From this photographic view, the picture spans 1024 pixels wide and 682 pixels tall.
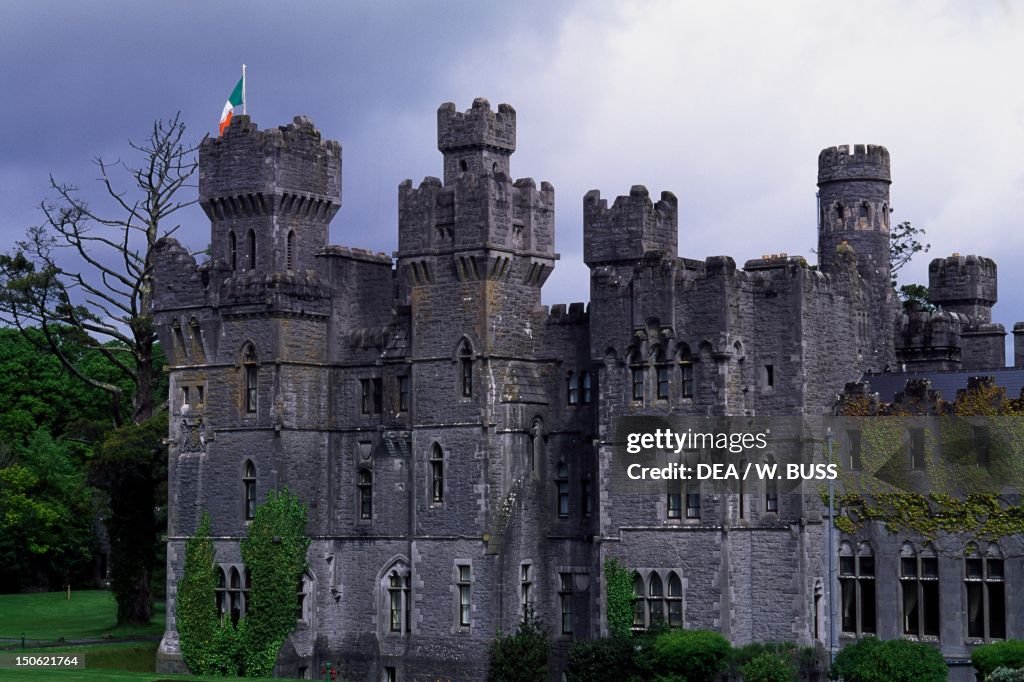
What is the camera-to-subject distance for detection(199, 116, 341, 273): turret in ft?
201

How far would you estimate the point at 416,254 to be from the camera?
58.7 m

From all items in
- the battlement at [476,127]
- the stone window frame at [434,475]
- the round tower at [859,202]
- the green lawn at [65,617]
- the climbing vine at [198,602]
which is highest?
the battlement at [476,127]

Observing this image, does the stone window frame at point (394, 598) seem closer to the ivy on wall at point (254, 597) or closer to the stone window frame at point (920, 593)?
the ivy on wall at point (254, 597)

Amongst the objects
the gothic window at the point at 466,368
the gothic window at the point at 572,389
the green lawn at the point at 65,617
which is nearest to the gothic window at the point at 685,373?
the gothic window at the point at 572,389

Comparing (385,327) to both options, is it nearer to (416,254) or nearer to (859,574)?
(416,254)

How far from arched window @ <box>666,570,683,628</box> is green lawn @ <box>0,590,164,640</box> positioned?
83.9 ft

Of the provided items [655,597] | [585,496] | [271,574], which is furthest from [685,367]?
[271,574]

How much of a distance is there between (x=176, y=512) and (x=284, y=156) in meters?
12.2

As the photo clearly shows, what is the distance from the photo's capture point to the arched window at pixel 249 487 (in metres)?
61.0

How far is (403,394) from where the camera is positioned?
60406 mm

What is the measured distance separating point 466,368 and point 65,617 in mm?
33138

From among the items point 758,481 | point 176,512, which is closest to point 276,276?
point 176,512

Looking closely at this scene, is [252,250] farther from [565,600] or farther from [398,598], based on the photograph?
[565,600]

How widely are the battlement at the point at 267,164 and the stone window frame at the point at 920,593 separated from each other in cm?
2229
